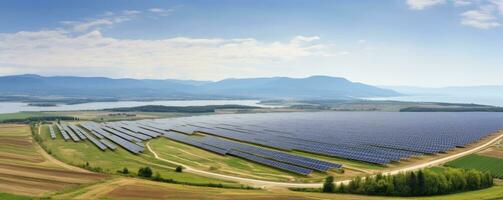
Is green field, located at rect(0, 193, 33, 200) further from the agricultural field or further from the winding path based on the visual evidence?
the agricultural field

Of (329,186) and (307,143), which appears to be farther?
(307,143)

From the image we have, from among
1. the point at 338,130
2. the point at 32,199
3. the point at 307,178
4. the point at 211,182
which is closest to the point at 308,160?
the point at 307,178

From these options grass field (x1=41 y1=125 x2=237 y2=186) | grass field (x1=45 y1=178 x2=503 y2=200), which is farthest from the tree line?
grass field (x1=41 y1=125 x2=237 y2=186)

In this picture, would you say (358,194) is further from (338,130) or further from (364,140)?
(338,130)

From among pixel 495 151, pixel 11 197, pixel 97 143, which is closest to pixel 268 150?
pixel 97 143

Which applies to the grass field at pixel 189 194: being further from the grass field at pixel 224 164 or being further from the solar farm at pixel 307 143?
the solar farm at pixel 307 143

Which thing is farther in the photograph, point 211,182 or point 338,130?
point 338,130

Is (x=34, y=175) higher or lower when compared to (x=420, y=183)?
lower

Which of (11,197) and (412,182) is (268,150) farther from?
(11,197)
